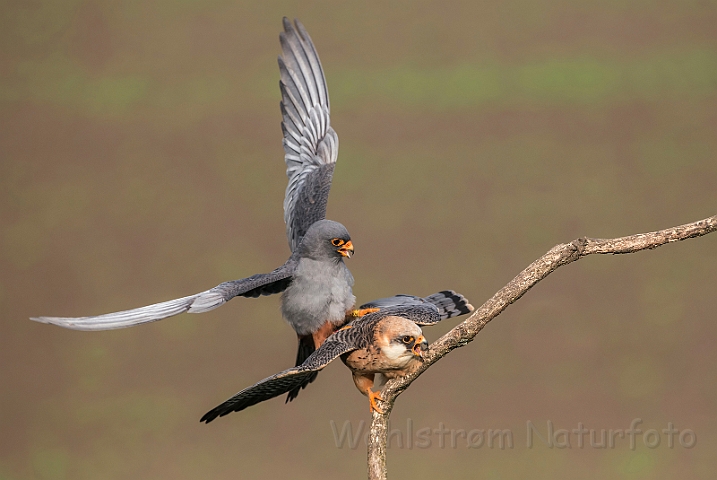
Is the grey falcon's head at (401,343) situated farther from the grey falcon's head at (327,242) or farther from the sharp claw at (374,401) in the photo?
the grey falcon's head at (327,242)

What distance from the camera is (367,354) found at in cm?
240

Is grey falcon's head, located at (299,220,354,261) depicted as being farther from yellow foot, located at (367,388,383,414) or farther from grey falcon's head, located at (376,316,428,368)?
yellow foot, located at (367,388,383,414)

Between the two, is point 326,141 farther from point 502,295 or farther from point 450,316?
point 502,295

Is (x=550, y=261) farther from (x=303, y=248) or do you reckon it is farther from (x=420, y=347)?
(x=303, y=248)

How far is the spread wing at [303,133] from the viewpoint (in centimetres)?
304

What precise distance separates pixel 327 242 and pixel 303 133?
34.5 inches

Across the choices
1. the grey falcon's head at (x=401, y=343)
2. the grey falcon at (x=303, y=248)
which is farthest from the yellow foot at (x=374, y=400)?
the grey falcon at (x=303, y=248)

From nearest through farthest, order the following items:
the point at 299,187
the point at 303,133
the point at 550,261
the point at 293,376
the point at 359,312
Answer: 1. the point at 550,261
2. the point at 293,376
3. the point at 359,312
4. the point at 299,187
5. the point at 303,133

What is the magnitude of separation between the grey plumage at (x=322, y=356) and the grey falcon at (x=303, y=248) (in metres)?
0.16

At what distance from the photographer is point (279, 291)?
2727mm

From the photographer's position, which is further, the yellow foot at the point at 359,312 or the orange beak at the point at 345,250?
the yellow foot at the point at 359,312

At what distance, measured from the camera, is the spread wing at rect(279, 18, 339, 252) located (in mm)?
3039

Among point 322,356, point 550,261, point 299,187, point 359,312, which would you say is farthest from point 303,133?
point 550,261

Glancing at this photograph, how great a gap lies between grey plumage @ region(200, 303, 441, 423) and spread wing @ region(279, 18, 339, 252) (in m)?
0.61
